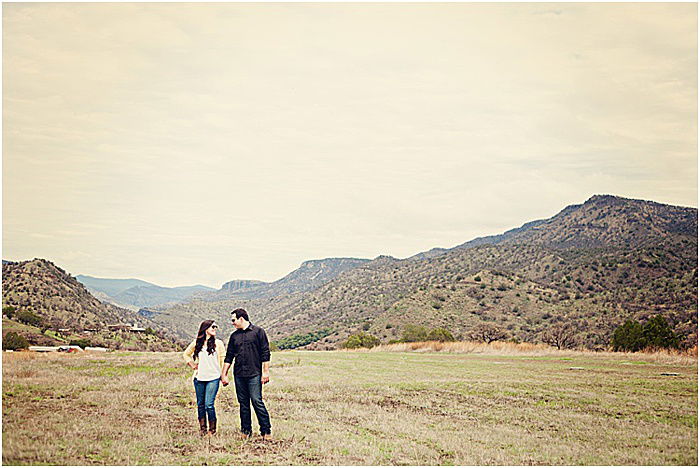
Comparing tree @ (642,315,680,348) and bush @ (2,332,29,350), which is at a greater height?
bush @ (2,332,29,350)

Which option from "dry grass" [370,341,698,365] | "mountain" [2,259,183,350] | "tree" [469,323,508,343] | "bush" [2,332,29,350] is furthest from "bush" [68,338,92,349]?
"tree" [469,323,508,343]

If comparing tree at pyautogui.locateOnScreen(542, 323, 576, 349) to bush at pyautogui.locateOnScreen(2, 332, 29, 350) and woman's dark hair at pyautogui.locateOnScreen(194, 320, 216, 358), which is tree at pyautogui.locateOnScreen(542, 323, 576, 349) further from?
woman's dark hair at pyautogui.locateOnScreen(194, 320, 216, 358)

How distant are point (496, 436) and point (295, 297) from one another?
83295mm

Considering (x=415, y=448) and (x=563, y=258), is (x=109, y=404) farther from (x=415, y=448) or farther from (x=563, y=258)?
(x=563, y=258)

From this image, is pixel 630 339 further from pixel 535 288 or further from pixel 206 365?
pixel 535 288

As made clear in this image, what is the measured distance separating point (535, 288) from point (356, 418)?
55.0m

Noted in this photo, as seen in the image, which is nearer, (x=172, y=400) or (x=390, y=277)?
(x=172, y=400)

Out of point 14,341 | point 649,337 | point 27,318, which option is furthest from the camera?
point 27,318

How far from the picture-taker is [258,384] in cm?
1070

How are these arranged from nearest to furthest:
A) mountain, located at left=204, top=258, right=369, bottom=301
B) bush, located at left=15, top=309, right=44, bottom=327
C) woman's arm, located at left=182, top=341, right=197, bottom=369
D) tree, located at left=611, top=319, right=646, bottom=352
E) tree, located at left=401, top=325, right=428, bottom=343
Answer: woman's arm, located at left=182, top=341, right=197, bottom=369 < tree, located at left=611, top=319, right=646, bottom=352 < bush, located at left=15, top=309, right=44, bottom=327 < tree, located at left=401, top=325, right=428, bottom=343 < mountain, located at left=204, top=258, right=369, bottom=301

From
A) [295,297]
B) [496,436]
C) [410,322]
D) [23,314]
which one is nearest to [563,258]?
[410,322]

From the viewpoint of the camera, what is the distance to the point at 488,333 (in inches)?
2044

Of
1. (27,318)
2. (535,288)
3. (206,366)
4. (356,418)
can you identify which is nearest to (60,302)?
(27,318)

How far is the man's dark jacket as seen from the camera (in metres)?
10.6
